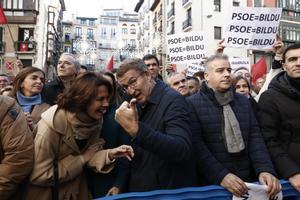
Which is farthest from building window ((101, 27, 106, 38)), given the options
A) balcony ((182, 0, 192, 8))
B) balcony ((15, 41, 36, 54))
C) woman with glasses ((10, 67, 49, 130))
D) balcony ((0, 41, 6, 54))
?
woman with glasses ((10, 67, 49, 130))

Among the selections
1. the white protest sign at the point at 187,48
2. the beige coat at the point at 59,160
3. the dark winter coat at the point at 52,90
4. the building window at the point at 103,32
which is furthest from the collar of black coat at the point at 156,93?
the building window at the point at 103,32

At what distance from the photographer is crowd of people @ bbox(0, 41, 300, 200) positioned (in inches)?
108

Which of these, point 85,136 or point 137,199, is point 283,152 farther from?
point 85,136

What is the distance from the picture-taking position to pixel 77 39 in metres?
97.3

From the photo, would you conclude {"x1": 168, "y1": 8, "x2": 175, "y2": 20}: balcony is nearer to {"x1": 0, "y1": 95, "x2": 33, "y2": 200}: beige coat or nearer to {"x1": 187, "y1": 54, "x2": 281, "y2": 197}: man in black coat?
{"x1": 187, "y1": 54, "x2": 281, "y2": 197}: man in black coat

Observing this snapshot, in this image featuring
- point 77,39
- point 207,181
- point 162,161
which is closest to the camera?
point 162,161

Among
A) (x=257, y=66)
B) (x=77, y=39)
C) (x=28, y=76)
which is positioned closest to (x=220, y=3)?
(x=257, y=66)

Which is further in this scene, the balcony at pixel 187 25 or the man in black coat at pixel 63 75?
the balcony at pixel 187 25

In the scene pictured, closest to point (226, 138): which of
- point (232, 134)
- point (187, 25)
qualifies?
point (232, 134)

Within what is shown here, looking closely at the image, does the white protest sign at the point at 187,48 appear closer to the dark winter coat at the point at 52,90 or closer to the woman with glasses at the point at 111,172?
the dark winter coat at the point at 52,90

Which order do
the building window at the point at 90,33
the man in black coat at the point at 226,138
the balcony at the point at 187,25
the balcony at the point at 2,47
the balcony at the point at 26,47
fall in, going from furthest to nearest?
the building window at the point at 90,33 < the balcony at the point at 187,25 < the balcony at the point at 26,47 < the balcony at the point at 2,47 < the man in black coat at the point at 226,138

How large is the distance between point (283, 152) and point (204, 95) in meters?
0.76

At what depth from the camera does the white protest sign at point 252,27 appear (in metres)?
7.22

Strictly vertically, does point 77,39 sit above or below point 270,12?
above
